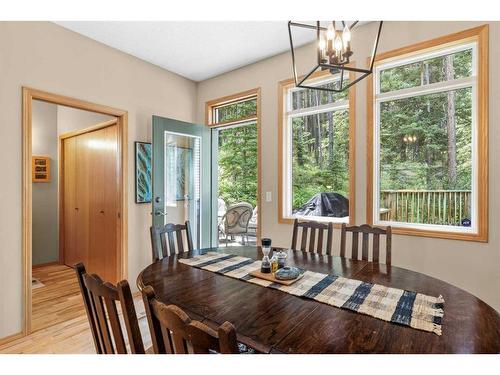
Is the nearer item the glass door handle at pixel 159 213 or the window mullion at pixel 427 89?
the window mullion at pixel 427 89

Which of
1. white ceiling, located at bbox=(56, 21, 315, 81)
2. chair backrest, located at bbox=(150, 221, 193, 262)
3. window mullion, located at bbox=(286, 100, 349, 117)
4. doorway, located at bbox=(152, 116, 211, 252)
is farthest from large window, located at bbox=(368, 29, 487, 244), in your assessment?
doorway, located at bbox=(152, 116, 211, 252)

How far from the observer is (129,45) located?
3.12 metres

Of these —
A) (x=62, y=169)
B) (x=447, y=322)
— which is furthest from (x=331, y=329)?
(x=62, y=169)

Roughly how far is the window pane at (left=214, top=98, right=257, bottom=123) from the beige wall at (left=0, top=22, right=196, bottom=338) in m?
0.73

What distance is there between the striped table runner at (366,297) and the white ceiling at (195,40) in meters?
2.34

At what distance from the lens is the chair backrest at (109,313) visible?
92 centimetres

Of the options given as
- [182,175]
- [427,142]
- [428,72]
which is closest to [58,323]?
[182,175]

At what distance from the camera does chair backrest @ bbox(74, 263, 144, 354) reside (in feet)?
3.00

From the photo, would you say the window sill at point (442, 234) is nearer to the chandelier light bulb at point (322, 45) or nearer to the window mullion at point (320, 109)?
the window mullion at point (320, 109)

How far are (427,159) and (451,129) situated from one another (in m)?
0.31

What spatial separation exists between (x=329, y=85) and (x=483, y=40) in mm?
1332

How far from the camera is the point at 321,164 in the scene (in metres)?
3.28

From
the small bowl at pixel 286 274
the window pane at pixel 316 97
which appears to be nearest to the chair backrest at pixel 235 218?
the window pane at pixel 316 97

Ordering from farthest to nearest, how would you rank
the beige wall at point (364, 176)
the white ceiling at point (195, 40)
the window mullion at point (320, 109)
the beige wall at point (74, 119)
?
the beige wall at point (74, 119) < the window mullion at point (320, 109) < the white ceiling at point (195, 40) < the beige wall at point (364, 176)
